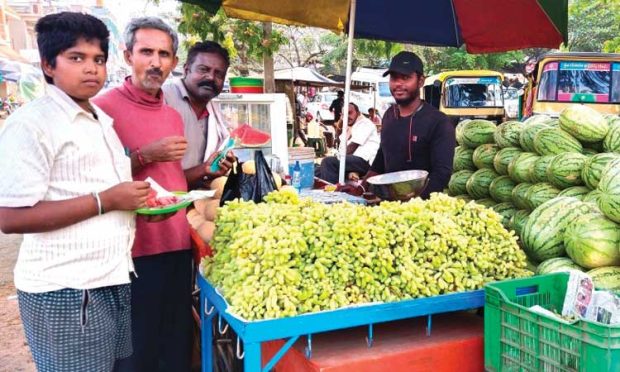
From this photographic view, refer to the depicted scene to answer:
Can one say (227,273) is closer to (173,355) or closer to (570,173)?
(173,355)

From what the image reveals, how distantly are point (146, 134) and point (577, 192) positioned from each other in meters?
2.48

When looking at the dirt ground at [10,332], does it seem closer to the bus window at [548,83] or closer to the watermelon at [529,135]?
the watermelon at [529,135]

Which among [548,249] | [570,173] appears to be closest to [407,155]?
[570,173]

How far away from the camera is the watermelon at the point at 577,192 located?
10.4 feet

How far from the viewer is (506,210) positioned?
3.85 metres

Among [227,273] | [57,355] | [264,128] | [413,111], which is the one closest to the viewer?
[57,355]

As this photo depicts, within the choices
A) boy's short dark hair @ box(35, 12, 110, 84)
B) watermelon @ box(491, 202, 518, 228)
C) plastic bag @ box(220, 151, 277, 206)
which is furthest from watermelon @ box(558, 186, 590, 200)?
boy's short dark hair @ box(35, 12, 110, 84)

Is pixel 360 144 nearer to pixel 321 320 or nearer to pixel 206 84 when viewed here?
pixel 206 84

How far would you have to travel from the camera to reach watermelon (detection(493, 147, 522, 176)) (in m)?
4.02

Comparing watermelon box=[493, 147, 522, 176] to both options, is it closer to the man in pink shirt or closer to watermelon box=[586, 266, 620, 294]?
watermelon box=[586, 266, 620, 294]

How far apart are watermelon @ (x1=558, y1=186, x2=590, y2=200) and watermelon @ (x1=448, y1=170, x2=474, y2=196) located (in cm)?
124

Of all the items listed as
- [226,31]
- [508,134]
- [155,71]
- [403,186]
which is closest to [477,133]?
Result: [508,134]

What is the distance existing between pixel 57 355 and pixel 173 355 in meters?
1.11

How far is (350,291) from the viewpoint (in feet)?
6.99
